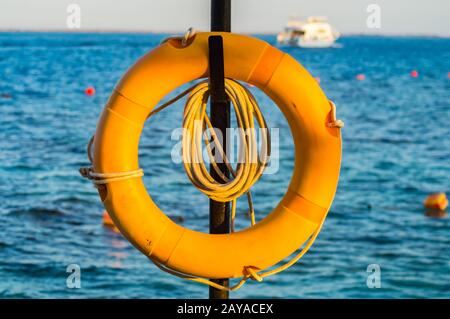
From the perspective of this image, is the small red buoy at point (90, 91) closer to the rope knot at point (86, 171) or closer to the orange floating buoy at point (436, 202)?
the orange floating buoy at point (436, 202)

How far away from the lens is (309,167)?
248 cm

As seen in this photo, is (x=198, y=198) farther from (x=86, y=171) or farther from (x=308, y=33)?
(x=308, y=33)

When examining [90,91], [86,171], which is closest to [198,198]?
[86,171]

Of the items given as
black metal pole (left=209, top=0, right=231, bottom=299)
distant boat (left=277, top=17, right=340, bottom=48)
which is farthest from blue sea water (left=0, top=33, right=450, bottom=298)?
distant boat (left=277, top=17, right=340, bottom=48)

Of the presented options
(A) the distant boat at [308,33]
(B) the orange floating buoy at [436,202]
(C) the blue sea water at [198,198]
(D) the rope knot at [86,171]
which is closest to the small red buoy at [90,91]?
(C) the blue sea water at [198,198]

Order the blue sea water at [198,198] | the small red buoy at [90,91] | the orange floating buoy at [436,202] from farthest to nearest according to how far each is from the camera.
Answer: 1. the small red buoy at [90,91]
2. the orange floating buoy at [436,202]
3. the blue sea water at [198,198]

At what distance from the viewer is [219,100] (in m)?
2.49

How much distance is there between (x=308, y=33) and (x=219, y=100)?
37719 mm

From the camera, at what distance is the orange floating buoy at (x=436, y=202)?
1287 cm

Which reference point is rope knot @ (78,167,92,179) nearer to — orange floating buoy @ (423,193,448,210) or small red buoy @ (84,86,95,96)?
orange floating buoy @ (423,193,448,210)

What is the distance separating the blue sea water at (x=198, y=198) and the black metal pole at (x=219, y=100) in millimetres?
5923

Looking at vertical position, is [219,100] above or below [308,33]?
below

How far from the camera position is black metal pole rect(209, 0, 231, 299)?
242 cm

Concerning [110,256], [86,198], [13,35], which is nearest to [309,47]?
[13,35]
